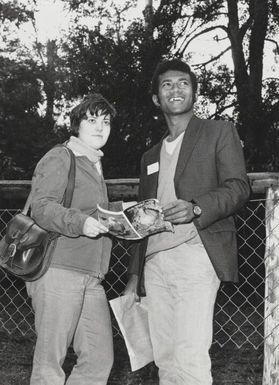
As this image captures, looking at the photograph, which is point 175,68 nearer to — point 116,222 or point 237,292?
point 116,222

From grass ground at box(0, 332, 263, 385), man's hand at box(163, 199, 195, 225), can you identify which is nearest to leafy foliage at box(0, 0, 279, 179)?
grass ground at box(0, 332, 263, 385)

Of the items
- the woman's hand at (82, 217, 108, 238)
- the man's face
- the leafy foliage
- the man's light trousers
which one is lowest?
the man's light trousers

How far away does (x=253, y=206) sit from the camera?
25.2ft

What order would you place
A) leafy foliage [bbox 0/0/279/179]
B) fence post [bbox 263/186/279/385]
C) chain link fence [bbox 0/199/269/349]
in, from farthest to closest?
leafy foliage [bbox 0/0/279/179] → chain link fence [bbox 0/199/269/349] → fence post [bbox 263/186/279/385]

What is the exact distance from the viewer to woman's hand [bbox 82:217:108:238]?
107 inches

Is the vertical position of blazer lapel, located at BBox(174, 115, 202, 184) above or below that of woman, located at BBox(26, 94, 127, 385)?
above

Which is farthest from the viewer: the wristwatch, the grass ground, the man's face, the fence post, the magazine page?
the grass ground

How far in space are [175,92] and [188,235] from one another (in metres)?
0.81

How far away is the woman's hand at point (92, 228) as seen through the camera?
8.93 ft

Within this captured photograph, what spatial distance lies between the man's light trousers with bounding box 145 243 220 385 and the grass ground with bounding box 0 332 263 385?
4.94 feet

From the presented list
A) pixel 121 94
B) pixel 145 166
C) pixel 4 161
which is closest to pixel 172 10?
pixel 121 94

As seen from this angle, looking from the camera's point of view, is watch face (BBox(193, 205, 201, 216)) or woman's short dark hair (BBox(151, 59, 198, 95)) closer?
watch face (BBox(193, 205, 201, 216))

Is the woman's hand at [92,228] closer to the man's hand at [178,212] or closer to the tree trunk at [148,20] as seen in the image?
the man's hand at [178,212]

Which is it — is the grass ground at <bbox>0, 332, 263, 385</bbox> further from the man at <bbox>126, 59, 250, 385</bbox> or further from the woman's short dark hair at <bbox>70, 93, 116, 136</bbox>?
the woman's short dark hair at <bbox>70, 93, 116, 136</bbox>
